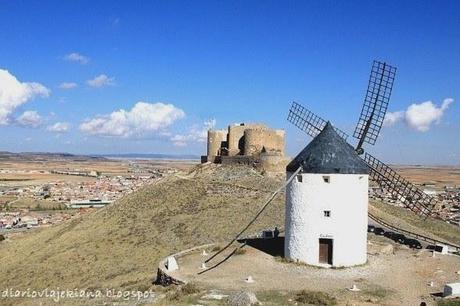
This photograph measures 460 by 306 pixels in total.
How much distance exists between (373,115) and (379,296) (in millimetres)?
11917

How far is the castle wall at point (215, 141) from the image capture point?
157 feet

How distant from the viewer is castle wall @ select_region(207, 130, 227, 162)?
157ft

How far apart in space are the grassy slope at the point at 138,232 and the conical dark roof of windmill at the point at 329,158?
31.7 feet

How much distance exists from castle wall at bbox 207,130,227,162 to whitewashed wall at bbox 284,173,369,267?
27.6 m

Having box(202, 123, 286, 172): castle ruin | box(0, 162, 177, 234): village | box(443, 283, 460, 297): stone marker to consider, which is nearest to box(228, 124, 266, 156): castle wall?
box(202, 123, 286, 172): castle ruin

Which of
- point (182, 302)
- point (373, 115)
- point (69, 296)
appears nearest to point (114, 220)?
point (69, 296)

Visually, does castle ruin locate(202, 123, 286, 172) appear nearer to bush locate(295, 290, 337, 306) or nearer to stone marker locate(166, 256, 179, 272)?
stone marker locate(166, 256, 179, 272)

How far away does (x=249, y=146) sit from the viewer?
1778 inches

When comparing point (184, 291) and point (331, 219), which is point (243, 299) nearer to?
point (184, 291)

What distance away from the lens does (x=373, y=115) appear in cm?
2548

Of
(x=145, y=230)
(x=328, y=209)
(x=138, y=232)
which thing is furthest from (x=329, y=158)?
(x=138, y=232)

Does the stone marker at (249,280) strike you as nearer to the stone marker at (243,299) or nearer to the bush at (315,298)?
the bush at (315,298)

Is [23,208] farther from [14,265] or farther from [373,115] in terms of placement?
[373,115]

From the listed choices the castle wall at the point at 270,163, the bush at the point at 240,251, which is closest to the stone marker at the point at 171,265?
the bush at the point at 240,251
